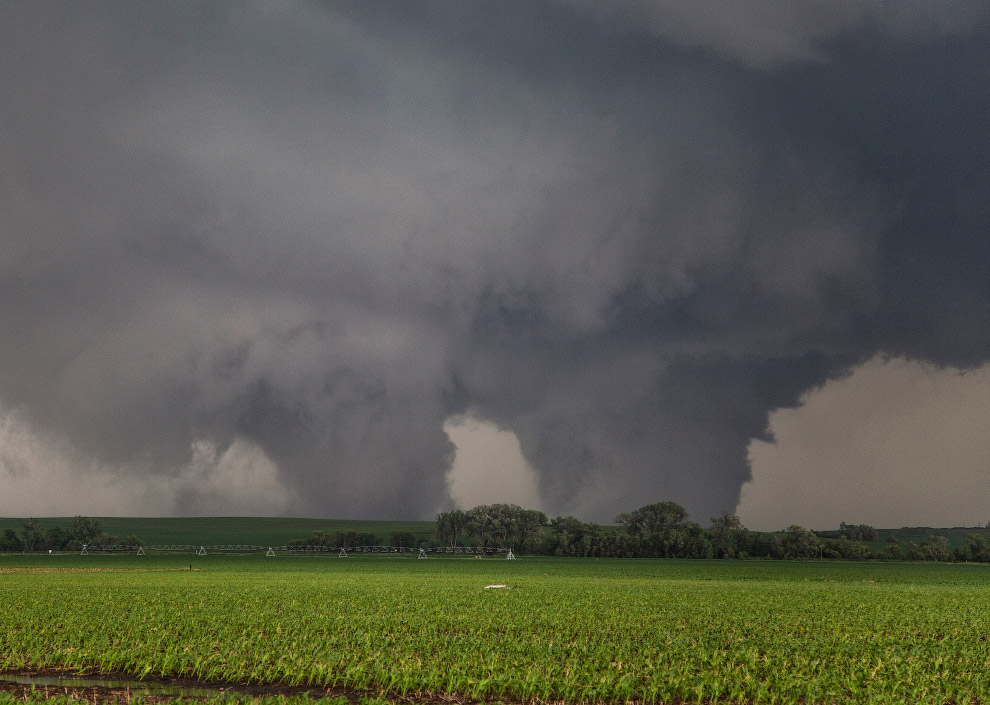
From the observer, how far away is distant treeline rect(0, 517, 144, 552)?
16925cm

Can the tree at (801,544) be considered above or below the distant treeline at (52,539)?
above

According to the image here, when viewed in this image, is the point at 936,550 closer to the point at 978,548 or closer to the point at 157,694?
the point at 978,548

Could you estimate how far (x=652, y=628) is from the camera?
26.7 m

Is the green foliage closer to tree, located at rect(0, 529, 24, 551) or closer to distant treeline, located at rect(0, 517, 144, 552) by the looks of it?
distant treeline, located at rect(0, 517, 144, 552)

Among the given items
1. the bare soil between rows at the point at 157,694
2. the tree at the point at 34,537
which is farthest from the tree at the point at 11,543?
the bare soil between rows at the point at 157,694

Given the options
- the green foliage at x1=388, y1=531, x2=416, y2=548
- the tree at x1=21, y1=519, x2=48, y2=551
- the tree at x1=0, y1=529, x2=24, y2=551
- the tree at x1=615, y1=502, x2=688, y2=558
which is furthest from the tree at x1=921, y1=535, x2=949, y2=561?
the tree at x1=0, y1=529, x2=24, y2=551

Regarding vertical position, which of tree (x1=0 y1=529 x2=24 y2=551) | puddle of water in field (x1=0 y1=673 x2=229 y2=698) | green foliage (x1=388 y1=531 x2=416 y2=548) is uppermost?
puddle of water in field (x1=0 y1=673 x2=229 y2=698)

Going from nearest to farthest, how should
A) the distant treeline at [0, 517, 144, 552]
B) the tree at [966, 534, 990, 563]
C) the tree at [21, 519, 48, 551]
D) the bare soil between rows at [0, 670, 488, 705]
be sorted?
the bare soil between rows at [0, 670, 488, 705] < the tree at [966, 534, 990, 563] < the distant treeline at [0, 517, 144, 552] < the tree at [21, 519, 48, 551]

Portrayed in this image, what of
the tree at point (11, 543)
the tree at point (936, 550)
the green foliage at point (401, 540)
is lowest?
the tree at point (11, 543)

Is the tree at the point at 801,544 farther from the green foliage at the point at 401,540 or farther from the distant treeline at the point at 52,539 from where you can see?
the distant treeline at the point at 52,539

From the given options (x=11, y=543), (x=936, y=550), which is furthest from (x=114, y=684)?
(x=11, y=543)

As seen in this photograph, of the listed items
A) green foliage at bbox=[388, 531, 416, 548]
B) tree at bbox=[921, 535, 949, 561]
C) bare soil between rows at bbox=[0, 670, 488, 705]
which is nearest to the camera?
bare soil between rows at bbox=[0, 670, 488, 705]

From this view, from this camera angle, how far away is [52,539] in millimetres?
173750

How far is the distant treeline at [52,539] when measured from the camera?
169 meters
